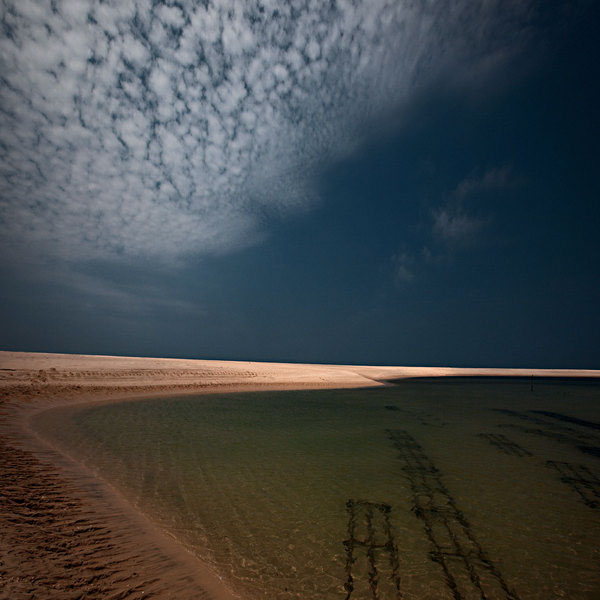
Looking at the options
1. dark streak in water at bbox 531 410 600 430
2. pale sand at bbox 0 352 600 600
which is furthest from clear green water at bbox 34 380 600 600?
dark streak in water at bbox 531 410 600 430

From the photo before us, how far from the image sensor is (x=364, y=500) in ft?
26.3

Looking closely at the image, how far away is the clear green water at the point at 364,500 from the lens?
17.4ft

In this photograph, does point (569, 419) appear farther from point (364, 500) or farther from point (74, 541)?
point (74, 541)

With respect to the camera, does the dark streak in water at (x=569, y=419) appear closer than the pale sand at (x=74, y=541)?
No

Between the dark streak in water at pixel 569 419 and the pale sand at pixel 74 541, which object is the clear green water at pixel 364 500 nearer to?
the pale sand at pixel 74 541

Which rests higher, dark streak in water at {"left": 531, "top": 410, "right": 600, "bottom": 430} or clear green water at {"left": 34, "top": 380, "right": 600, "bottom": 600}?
dark streak in water at {"left": 531, "top": 410, "right": 600, "bottom": 430}

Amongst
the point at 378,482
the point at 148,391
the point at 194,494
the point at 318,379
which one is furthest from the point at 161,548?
the point at 318,379

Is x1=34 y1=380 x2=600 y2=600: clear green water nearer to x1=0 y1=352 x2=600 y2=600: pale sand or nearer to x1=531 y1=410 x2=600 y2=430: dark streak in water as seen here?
x1=0 y1=352 x2=600 y2=600: pale sand

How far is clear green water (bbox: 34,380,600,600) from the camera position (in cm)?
532

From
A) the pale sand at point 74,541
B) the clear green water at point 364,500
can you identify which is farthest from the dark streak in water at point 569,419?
the pale sand at point 74,541

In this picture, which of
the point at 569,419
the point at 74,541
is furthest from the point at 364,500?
the point at 569,419

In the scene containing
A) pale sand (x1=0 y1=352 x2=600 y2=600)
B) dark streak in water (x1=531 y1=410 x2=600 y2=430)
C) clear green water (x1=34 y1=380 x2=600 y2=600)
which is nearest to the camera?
pale sand (x1=0 y1=352 x2=600 y2=600)

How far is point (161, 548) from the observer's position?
590 centimetres

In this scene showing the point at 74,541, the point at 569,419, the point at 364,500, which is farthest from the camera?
the point at 569,419
